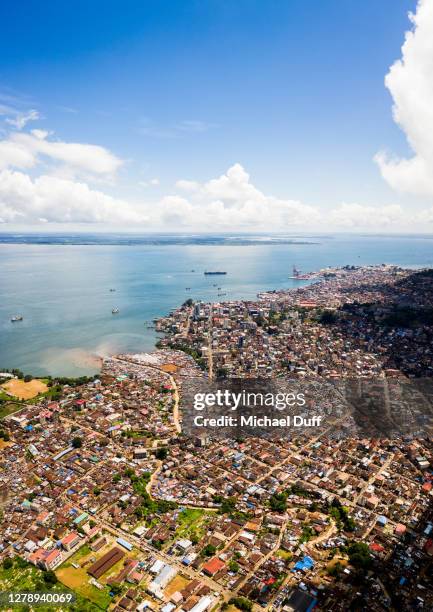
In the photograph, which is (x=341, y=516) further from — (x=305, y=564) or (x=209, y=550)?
(x=209, y=550)

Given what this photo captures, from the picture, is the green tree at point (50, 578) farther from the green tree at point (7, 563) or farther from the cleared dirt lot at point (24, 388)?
the cleared dirt lot at point (24, 388)

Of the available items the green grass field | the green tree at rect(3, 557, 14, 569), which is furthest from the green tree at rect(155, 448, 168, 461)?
the green tree at rect(3, 557, 14, 569)

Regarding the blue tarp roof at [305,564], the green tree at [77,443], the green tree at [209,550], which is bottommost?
the blue tarp roof at [305,564]

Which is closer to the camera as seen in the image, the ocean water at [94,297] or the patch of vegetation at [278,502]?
the patch of vegetation at [278,502]

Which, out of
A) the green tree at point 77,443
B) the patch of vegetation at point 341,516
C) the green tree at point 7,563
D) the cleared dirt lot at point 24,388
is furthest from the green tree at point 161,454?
the cleared dirt lot at point 24,388

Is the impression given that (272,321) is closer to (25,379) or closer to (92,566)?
(25,379)

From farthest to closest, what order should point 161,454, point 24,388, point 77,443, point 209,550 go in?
point 24,388 < point 77,443 < point 161,454 < point 209,550

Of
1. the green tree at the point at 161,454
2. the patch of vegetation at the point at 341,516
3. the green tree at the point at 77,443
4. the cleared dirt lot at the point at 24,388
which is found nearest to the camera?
the patch of vegetation at the point at 341,516

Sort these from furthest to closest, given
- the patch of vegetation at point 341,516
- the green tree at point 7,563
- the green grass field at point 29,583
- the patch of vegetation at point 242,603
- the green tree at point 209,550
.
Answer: the patch of vegetation at point 341,516 < the green tree at point 209,550 < the green tree at point 7,563 < the green grass field at point 29,583 < the patch of vegetation at point 242,603

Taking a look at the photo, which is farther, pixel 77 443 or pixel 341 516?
pixel 77 443

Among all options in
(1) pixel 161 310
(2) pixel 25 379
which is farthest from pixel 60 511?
(1) pixel 161 310

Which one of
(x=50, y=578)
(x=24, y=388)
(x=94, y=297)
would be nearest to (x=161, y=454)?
(x=50, y=578)

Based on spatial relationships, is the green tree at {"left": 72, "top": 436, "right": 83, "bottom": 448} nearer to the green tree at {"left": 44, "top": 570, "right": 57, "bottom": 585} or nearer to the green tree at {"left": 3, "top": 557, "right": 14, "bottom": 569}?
the green tree at {"left": 3, "top": 557, "right": 14, "bottom": 569}
